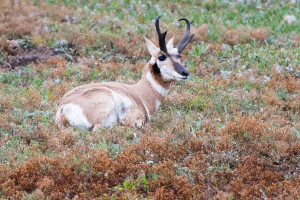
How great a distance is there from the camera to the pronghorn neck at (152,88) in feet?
26.6

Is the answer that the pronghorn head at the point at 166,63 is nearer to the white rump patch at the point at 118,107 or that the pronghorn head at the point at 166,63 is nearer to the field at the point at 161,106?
the field at the point at 161,106

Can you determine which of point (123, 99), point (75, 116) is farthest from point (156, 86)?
point (75, 116)

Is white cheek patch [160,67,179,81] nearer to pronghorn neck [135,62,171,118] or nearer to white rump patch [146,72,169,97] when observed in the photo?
pronghorn neck [135,62,171,118]

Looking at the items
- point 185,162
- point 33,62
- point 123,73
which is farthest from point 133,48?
point 185,162

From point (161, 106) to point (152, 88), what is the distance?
0.72m

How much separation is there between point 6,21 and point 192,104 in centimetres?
688

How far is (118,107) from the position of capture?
7.39 m

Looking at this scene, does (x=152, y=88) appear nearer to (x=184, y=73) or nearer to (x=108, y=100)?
(x=184, y=73)

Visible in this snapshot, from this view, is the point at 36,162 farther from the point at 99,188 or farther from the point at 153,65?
the point at 153,65

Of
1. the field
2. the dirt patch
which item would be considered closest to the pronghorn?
the field

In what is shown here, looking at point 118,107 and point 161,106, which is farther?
point 161,106

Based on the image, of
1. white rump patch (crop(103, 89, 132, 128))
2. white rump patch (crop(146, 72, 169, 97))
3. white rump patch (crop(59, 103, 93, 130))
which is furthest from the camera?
white rump patch (crop(146, 72, 169, 97))

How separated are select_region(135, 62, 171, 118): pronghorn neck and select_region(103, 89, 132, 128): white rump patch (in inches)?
25.7

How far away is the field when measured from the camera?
550 centimetres
